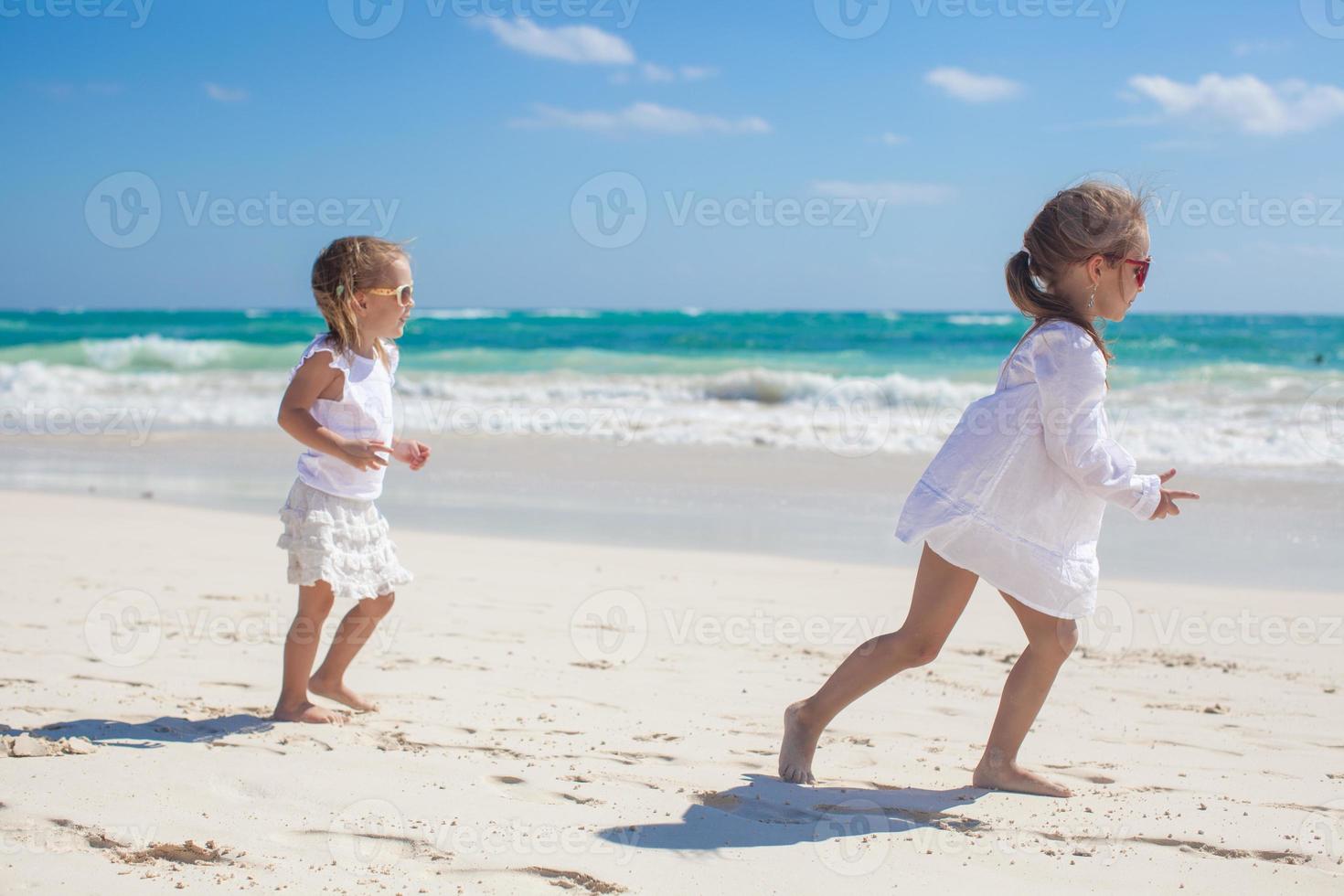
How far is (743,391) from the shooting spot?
65.8 ft

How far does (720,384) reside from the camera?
20297mm

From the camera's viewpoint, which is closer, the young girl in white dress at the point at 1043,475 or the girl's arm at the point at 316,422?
the young girl in white dress at the point at 1043,475

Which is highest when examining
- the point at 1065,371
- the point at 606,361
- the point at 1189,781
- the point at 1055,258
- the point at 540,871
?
the point at 606,361

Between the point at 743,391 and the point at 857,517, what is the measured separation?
41.3 ft

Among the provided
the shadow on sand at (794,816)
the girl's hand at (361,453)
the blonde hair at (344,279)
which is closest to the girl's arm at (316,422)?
the girl's hand at (361,453)

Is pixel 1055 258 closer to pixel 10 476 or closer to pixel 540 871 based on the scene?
pixel 540 871

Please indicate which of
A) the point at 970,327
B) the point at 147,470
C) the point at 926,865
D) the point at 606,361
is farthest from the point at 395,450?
the point at 970,327

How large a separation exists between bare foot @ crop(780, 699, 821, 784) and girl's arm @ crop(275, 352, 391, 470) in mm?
1374

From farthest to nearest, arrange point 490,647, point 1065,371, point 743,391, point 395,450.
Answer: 1. point 743,391
2. point 490,647
3. point 395,450
4. point 1065,371

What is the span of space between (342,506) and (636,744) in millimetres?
1128

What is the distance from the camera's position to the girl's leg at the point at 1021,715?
2820mm

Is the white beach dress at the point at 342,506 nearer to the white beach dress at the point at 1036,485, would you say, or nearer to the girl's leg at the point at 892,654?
the girl's leg at the point at 892,654

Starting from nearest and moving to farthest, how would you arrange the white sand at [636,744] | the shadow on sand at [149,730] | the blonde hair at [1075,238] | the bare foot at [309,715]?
1. the white sand at [636,744]
2. the blonde hair at [1075,238]
3. the shadow on sand at [149,730]
4. the bare foot at [309,715]

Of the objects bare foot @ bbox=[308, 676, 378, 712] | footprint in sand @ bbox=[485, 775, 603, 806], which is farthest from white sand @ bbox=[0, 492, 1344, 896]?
bare foot @ bbox=[308, 676, 378, 712]
